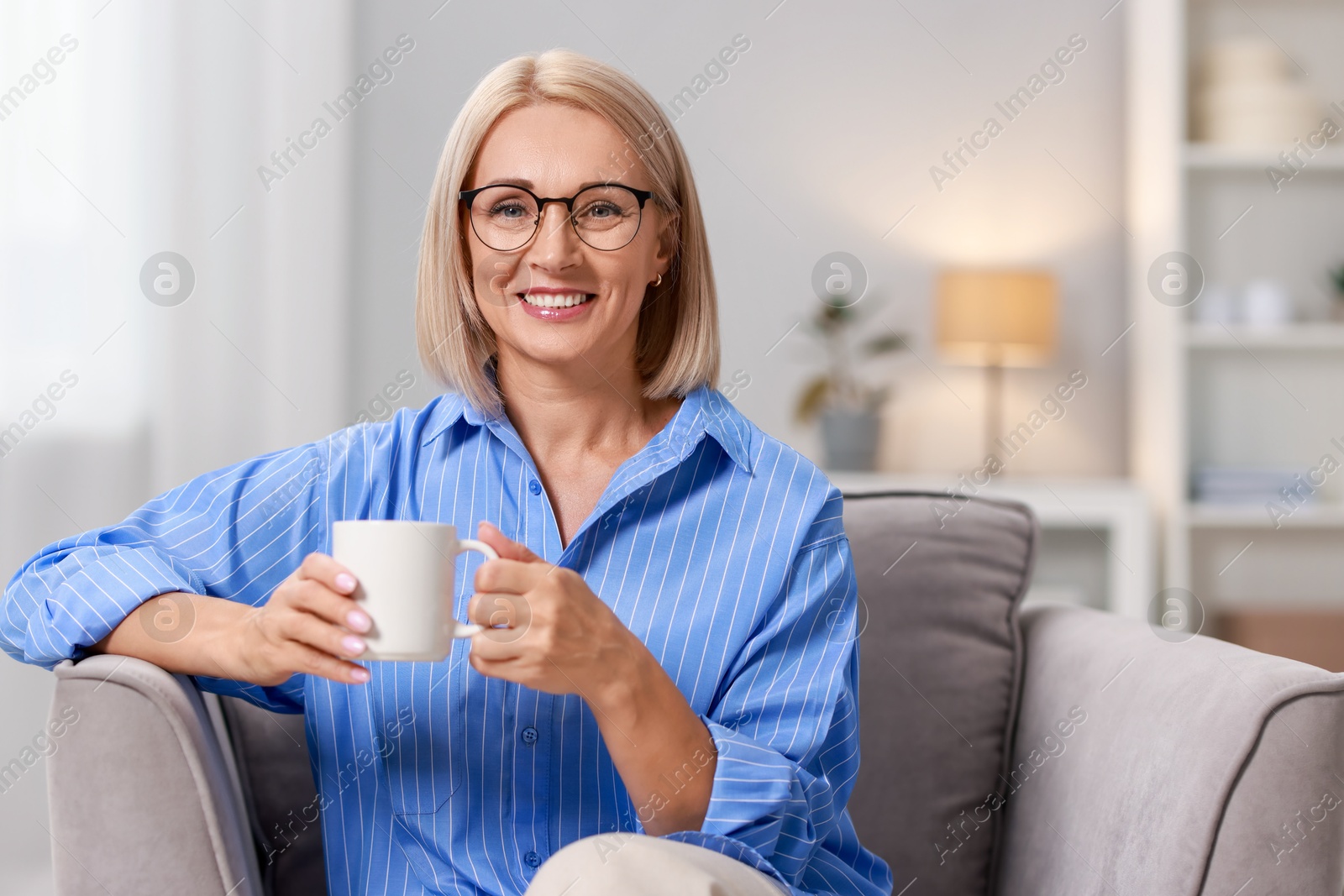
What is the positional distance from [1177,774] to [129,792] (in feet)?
2.87

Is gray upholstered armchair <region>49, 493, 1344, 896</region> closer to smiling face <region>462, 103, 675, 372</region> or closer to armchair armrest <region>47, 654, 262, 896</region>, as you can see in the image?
armchair armrest <region>47, 654, 262, 896</region>

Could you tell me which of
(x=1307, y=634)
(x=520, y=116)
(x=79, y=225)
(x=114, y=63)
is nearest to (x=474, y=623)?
(x=520, y=116)

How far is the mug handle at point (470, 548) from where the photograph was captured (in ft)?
2.56

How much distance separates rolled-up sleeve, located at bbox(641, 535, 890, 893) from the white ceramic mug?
26 centimetres

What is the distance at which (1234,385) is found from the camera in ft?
10.6

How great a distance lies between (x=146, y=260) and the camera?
6.61 feet

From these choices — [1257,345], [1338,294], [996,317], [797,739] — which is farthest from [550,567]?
[1338,294]

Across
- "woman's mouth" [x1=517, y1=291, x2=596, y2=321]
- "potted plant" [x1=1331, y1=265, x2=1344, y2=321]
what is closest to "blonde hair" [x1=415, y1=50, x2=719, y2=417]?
"woman's mouth" [x1=517, y1=291, x2=596, y2=321]

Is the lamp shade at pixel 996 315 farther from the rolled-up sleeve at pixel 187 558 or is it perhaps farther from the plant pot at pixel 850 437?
the rolled-up sleeve at pixel 187 558

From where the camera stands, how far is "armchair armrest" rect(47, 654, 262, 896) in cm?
86

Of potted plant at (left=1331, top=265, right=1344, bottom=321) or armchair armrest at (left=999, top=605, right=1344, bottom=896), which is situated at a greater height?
potted plant at (left=1331, top=265, right=1344, bottom=321)

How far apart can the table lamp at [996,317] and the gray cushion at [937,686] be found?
5.73 feet

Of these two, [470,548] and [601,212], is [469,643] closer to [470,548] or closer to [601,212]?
[470,548]

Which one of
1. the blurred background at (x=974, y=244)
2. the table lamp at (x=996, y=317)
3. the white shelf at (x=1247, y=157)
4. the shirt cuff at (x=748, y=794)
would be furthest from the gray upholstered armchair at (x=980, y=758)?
the white shelf at (x=1247, y=157)
